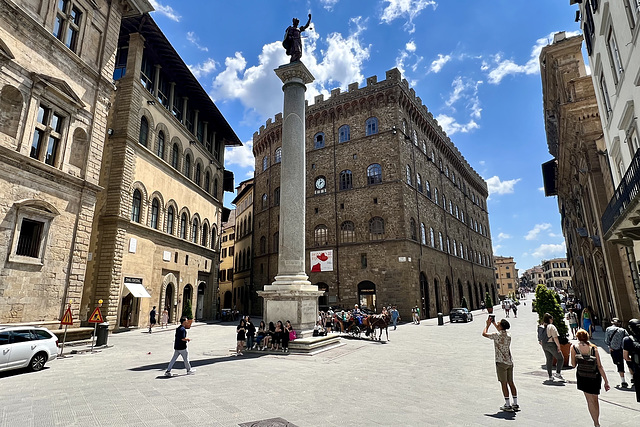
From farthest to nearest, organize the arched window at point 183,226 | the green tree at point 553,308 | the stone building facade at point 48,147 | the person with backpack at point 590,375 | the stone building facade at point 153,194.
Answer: the arched window at point 183,226 → the stone building facade at point 153,194 → the stone building facade at point 48,147 → the green tree at point 553,308 → the person with backpack at point 590,375

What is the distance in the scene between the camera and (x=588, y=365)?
Answer: 535 cm

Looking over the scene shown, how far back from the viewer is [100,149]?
1580cm

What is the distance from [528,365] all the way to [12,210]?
17.3m

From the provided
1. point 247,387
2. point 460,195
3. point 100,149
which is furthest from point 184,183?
point 460,195

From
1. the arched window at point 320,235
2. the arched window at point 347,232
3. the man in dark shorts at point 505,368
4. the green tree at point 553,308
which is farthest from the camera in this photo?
the arched window at point 320,235

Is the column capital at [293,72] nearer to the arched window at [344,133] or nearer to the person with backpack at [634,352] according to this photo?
the person with backpack at [634,352]

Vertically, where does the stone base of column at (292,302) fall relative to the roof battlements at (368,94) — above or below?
below

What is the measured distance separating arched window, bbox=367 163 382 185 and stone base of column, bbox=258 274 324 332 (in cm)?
1894

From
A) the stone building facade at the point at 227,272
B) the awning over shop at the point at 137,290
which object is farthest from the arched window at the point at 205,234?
the stone building facade at the point at 227,272

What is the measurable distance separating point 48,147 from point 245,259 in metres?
30.8

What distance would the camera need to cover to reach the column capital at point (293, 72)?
16375 millimetres

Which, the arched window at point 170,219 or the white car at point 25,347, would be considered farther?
the arched window at point 170,219

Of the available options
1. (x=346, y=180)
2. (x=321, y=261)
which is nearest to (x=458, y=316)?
(x=321, y=261)

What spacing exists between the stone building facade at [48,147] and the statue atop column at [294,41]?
8531 mm
